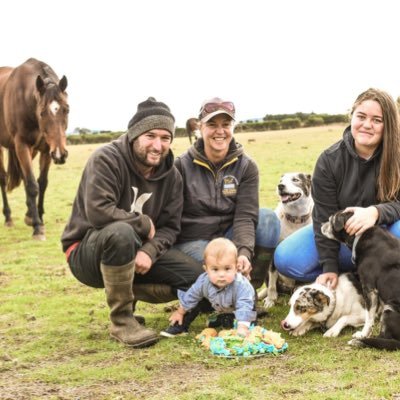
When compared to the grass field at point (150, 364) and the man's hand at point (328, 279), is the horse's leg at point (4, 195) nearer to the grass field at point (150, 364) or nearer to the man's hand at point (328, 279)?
the grass field at point (150, 364)

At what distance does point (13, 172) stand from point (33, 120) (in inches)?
85.0

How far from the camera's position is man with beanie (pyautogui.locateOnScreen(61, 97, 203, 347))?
535 cm

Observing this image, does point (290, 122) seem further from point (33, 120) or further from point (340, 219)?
point (340, 219)

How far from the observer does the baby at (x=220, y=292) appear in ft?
17.5

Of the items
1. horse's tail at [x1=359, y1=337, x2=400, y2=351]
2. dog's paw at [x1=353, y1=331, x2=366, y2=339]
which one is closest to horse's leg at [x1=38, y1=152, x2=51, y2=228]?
dog's paw at [x1=353, y1=331, x2=366, y2=339]

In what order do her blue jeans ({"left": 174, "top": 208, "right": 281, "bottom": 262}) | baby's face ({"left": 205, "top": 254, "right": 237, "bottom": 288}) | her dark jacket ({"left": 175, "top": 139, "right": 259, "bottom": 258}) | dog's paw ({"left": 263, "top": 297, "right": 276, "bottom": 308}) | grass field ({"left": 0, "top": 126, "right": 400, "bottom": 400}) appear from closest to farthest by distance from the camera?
grass field ({"left": 0, "top": 126, "right": 400, "bottom": 400}), baby's face ({"left": 205, "top": 254, "right": 237, "bottom": 288}), her dark jacket ({"left": 175, "top": 139, "right": 259, "bottom": 258}), her blue jeans ({"left": 174, "top": 208, "right": 281, "bottom": 262}), dog's paw ({"left": 263, "top": 297, "right": 276, "bottom": 308})

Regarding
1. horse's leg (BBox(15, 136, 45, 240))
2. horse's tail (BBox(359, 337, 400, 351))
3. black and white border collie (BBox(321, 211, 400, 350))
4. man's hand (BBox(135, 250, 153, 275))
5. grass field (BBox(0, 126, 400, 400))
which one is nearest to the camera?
grass field (BBox(0, 126, 400, 400))

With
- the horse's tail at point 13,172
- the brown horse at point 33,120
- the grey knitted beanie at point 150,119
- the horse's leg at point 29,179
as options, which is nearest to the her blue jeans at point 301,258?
the grey knitted beanie at point 150,119

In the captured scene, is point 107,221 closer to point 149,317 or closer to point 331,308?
point 149,317

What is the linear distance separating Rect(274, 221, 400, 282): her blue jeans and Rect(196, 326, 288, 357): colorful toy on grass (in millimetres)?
1066

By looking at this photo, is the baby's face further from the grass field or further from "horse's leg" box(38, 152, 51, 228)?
"horse's leg" box(38, 152, 51, 228)

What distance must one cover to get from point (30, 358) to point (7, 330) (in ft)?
3.33

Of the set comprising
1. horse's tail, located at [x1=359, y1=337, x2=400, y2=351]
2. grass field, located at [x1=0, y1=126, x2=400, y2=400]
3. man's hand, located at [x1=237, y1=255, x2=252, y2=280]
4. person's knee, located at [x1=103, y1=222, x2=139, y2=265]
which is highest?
person's knee, located at [x1=103, y1=222, x2=139, y2=265]

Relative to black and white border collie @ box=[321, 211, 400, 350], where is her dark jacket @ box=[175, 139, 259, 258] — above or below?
above
